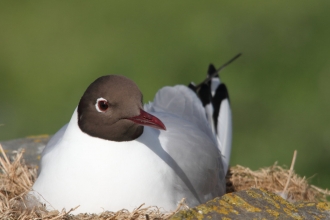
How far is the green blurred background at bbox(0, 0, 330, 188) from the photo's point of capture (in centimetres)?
731

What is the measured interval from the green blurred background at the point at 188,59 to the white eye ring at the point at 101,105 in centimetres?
340

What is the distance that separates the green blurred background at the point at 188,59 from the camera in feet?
24.0

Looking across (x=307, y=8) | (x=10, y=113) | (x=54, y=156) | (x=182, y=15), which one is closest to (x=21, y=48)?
(x=10, y=113)

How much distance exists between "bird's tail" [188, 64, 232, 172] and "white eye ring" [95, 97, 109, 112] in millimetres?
1571

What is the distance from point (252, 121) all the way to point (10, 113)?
9.23 feet

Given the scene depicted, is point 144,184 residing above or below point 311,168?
above

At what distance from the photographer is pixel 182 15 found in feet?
28.6

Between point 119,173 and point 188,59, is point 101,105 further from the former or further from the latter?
point 188,59

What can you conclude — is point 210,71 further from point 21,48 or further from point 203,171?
point 21,48

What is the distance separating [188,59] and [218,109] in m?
2.89

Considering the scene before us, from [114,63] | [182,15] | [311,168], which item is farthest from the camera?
[182,15]

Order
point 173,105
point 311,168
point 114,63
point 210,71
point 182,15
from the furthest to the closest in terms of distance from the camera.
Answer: point 182,15, point 114,63, point 311,168, point 210,71, point 173,105

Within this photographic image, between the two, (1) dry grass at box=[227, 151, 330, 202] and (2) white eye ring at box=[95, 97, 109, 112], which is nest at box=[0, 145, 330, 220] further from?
(2) white eye ring at box=[95, 97, 109, 112]

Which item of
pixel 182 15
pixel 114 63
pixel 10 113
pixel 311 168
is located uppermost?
pixel 182 15
